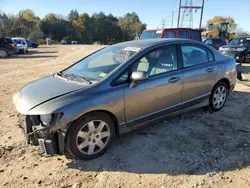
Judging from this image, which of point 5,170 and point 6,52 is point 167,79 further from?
point 6,52

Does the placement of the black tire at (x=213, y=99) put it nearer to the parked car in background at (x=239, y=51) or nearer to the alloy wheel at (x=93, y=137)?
the alloy wheel at (x=93, y=137)

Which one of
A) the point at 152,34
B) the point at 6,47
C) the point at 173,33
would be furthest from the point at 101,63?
the point at 6,47

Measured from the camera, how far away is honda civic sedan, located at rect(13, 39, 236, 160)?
2.83 meters

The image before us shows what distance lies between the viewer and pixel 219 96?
15.8ft

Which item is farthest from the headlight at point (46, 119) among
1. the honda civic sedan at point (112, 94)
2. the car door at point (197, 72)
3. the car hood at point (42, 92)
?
the car door at point (197, 72)

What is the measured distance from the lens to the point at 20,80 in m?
8.58

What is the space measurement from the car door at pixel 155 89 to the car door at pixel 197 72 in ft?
0.64

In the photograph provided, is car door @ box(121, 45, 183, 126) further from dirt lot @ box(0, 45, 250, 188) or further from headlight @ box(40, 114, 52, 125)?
headlight @ box(40, 114, 52, 125)

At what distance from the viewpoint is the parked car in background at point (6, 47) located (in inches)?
689

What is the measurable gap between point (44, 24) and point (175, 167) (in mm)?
68451

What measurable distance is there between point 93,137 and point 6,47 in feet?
58.3

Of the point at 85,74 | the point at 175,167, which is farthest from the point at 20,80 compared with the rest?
the point at 175,167

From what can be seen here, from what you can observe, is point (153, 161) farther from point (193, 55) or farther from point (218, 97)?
point (218, 97)

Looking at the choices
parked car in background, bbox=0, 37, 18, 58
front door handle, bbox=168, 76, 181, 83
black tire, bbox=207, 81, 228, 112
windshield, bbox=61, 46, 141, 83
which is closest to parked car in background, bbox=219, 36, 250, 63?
black tire, bbox=207, 81, 228, 112
